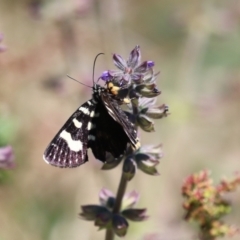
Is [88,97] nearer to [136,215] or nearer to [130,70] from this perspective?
[136,215]

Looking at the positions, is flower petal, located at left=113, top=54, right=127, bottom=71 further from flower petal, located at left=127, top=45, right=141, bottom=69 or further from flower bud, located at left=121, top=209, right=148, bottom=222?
flower bud, located at left=121, top=209, right=148, bottom=222

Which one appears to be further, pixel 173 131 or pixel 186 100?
pixel 173 131

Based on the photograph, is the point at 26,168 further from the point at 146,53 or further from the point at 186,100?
the point at 146,53

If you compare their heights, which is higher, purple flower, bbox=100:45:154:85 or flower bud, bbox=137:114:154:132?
purple flower, bbox=100:45:154:85

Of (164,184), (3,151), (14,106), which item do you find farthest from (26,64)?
(3,151)

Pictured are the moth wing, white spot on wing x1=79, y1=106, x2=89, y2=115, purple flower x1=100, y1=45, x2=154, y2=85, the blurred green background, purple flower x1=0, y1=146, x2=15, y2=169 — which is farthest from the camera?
the blurred green background

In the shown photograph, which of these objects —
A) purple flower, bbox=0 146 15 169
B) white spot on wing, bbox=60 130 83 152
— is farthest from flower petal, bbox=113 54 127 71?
purple flower, bbox=0 146 15 169

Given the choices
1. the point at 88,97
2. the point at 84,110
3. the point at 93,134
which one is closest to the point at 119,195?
the point at 93,134
